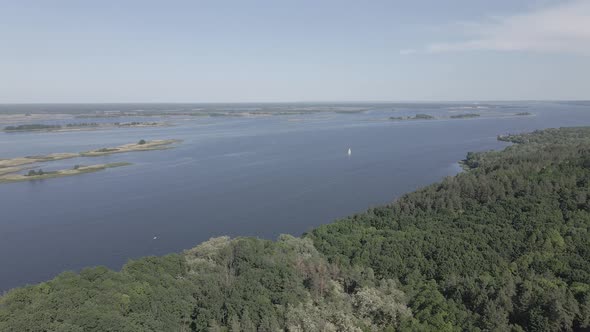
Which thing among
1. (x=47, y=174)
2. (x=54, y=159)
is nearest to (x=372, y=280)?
(x=47, y=174)

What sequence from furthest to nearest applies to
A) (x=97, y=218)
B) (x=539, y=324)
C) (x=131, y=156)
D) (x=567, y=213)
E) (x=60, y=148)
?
(x=60, y=148) < (x=131, y=156) < (x=97, y=218) < (x=567, y=213) < (x=539, y=324)

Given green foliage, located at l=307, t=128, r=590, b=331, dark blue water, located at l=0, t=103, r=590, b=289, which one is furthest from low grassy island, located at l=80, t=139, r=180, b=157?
green foliage, located at l=307, t=128, r=590, b=331

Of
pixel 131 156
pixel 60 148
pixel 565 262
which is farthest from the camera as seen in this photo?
pixel 60 148

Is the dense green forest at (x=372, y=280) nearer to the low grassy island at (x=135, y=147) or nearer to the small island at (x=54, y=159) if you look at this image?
the small island at (x=54, y=159)

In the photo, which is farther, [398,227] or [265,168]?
[265,168]

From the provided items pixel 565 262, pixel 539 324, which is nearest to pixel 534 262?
pixel 565 262

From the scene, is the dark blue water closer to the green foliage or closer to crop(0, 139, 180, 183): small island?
crop(0, 139, 180, 183): small island

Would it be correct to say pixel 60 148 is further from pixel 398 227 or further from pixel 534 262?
pixel 534 262

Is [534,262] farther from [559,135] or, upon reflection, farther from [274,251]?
[559,135]
